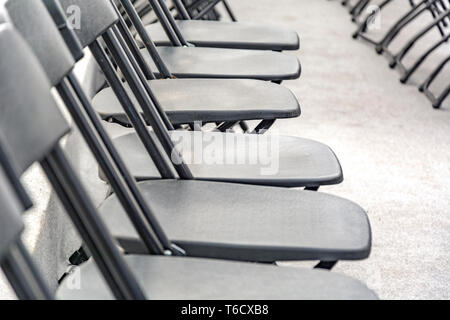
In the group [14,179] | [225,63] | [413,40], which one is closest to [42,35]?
[14,179]

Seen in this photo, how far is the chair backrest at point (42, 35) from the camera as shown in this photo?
142 centimetres

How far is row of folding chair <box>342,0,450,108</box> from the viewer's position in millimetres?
4418

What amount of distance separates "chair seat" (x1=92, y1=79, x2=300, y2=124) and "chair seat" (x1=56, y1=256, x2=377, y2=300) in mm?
866

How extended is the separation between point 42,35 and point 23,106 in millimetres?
→ 326

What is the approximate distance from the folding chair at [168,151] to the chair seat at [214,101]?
19cm

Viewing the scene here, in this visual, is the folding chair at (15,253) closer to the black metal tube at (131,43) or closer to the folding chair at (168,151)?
the folding chair at (168,151)

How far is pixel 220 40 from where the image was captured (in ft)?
10.8

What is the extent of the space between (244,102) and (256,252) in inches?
37.9

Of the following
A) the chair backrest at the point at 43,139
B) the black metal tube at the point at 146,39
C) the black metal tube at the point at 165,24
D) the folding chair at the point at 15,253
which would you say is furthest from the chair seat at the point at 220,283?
the black metal tube at the point at 165,24

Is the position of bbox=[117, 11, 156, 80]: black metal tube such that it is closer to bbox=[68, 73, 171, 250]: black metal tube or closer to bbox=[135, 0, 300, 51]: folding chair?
bbox=[135, 0, 300, 51]: folding chair

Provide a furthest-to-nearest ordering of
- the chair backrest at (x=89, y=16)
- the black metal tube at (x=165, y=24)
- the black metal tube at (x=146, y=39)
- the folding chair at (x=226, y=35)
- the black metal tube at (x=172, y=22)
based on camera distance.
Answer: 1. the folding chair at (x=226, y=35)
2. the black metal tube at (x=172, y=22)
3. the black metal tube at (x=165, y=24)
4. the black metal tube at (x=146, y=39)
5. the chair backrest at (x=89, y=16)

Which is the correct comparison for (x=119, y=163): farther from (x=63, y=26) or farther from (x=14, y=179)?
(x=14, y=179)

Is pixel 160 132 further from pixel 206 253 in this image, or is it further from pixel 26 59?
pixel 26 59

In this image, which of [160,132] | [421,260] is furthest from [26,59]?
[421,260]
